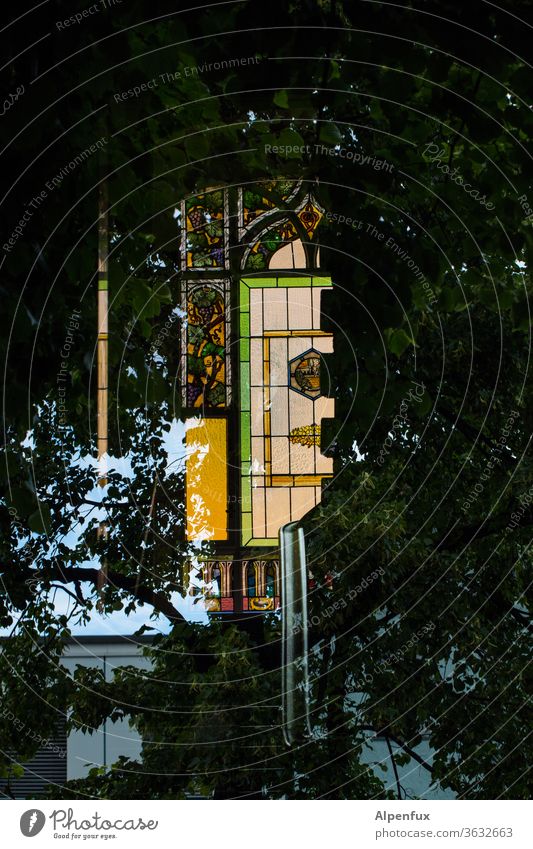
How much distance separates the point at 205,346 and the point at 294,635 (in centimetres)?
88

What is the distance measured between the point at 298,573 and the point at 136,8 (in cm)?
148

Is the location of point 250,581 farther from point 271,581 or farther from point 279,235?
point 279,235

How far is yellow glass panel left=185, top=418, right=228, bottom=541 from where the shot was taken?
291 centimetres

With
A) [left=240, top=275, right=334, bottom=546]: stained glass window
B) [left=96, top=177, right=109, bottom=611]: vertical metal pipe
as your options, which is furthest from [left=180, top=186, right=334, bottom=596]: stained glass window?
[left=96, top=177, right=109, bottom=611]: vertical metal pipe

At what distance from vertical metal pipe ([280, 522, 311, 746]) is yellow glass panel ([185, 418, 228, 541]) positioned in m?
0.21

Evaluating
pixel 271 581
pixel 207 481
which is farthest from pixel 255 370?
pixel 271 581

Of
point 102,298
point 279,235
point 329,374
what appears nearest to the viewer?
point 102,298

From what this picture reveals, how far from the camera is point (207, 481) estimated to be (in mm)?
3010

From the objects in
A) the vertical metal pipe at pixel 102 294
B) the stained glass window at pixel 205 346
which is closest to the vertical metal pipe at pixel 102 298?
the vertical metal pipe at pixel 102 294

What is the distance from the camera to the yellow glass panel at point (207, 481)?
2.91m

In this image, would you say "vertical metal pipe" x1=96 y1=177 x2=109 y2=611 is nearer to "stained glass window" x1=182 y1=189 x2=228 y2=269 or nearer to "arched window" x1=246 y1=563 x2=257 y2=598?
"stained glass window" x1=182 y1=189 x2=228 y2=269

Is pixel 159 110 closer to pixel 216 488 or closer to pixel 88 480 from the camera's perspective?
pixel 216 488

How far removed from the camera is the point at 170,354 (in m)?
3.15

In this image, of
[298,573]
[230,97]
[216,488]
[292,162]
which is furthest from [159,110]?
[298,573]
